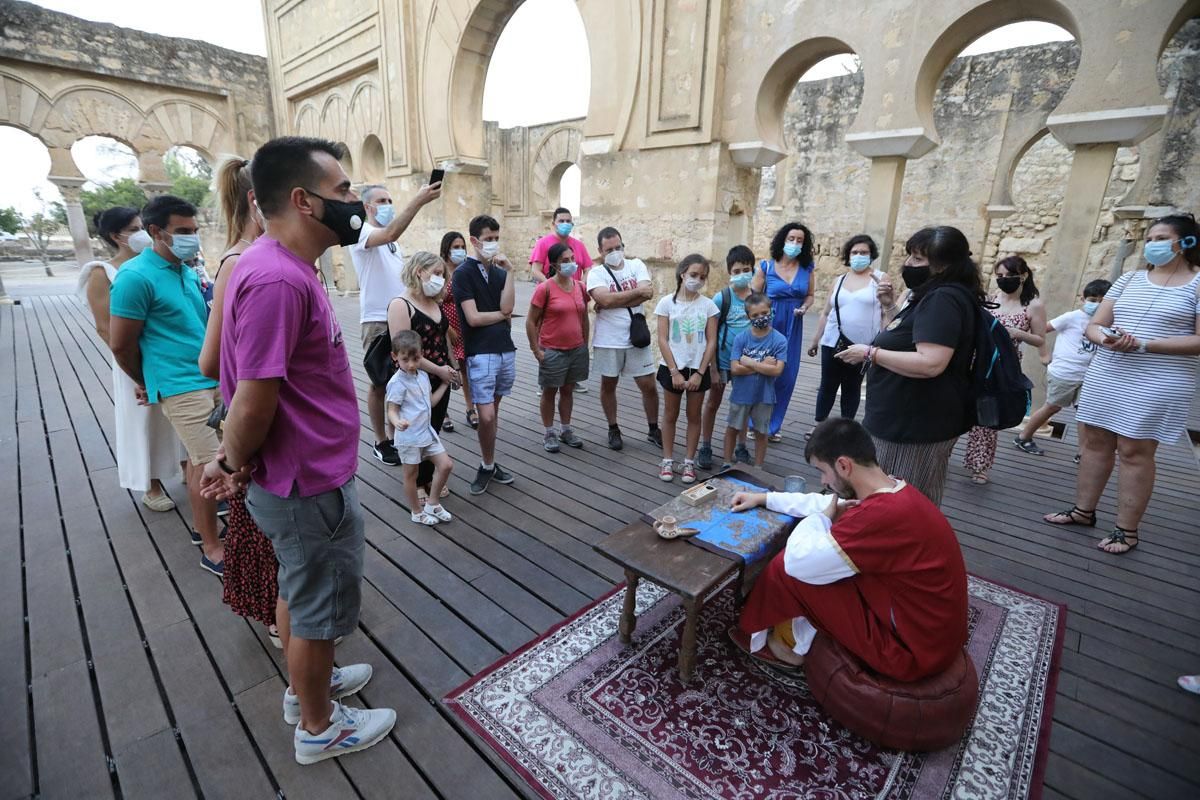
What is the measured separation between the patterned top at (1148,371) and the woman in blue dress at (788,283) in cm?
191

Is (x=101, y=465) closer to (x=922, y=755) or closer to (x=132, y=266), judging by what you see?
(x=132, y=266)

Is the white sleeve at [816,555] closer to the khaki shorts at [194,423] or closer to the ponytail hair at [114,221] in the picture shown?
the khaki shorts at [194,423]

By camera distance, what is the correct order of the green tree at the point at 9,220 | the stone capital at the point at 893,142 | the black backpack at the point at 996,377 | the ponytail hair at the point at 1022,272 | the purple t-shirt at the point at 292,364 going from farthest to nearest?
the green tree at the point at 9,220
the stone capital at the point at 893,142
the ponytail hair at the point at 1022,272
the black backpack at the point at 996,377
the purple t-shirt at the point at 292,364

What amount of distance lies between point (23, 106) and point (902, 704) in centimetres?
1788

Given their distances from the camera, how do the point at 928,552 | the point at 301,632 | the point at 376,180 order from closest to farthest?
the point at 301,632, the point at 928,552, the point at 376,180

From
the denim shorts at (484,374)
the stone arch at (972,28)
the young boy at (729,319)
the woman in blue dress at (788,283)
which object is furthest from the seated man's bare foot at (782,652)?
the stone arch at (972,28)

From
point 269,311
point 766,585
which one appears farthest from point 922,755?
point 269,311

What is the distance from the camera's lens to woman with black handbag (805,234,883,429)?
4.17 m

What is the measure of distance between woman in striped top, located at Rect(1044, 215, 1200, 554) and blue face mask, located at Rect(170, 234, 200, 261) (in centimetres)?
479

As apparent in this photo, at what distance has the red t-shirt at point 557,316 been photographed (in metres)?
4.15

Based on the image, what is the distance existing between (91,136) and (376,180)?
273 inches

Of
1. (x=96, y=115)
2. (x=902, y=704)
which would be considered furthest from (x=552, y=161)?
(x=902, y=704)

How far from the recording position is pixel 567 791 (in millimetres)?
1727

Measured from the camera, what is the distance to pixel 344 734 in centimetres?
183
